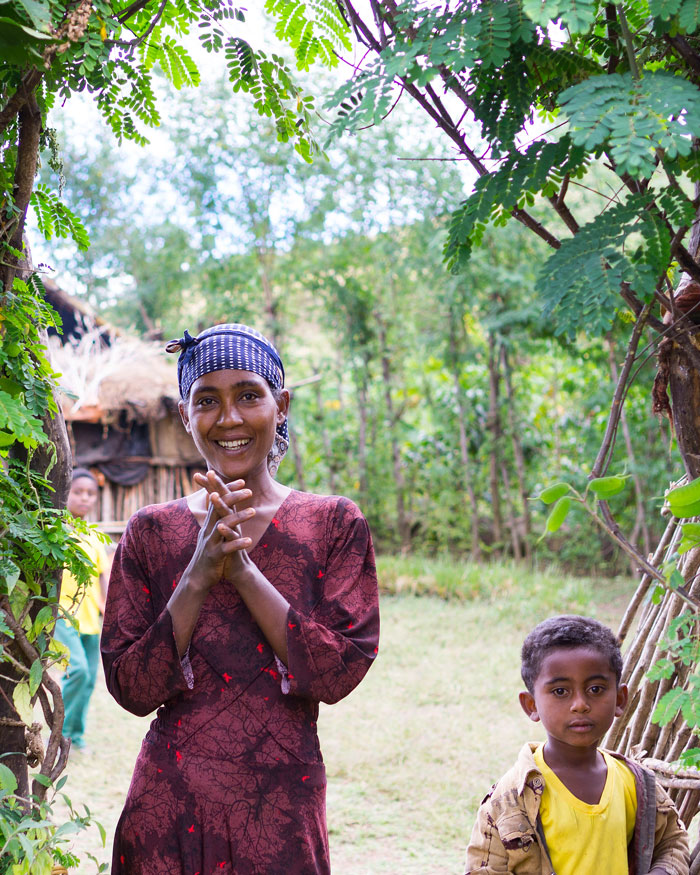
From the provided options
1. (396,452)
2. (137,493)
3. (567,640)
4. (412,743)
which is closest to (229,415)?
(567,640)

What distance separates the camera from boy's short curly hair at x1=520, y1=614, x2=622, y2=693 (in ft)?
6.33

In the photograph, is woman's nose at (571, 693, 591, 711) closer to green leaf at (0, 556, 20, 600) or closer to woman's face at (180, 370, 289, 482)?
woman's face at (180, 370, 289, 482)

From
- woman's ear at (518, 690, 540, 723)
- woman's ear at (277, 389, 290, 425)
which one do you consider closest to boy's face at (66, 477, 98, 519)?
woman's ear at (277, 389, 290, 425)

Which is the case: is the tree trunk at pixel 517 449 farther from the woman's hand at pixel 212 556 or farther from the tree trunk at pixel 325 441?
the woman's hand at pixel 212 556

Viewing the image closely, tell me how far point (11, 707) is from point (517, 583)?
8.06 metres

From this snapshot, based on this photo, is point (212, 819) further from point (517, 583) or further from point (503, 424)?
point (503, 424)

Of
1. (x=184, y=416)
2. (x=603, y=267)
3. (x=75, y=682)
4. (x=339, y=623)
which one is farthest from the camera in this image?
(x=75, y=682)

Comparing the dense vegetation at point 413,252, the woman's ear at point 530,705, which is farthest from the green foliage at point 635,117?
the woman's ear at point 530,705

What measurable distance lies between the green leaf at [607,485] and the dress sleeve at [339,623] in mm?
496

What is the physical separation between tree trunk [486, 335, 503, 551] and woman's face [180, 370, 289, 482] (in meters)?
9.23

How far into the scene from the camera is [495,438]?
11172 mm

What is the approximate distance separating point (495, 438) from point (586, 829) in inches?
374

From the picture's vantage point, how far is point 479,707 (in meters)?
5.93

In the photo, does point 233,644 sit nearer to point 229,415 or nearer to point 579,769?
point 229,415
